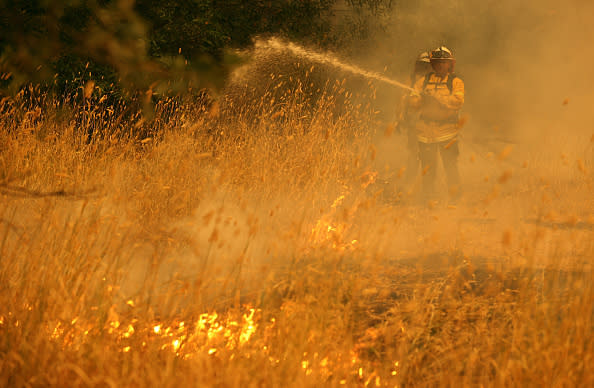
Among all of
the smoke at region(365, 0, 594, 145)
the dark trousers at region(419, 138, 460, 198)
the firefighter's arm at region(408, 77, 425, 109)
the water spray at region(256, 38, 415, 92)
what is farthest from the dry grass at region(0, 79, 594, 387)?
the smoke at region(365, 0, 594, 145)

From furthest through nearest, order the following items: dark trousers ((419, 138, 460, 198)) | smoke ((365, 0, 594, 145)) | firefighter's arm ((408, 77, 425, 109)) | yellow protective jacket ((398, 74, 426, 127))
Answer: smoke ((365, 0, 594, 145)) < dark trousers ((419, 138, 460, 198)) < yellow protective jacket ((398, 74, 426, 127)) < firefighter's arm ((408, 77, 425, 109))

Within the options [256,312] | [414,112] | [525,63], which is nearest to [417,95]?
[414,112]

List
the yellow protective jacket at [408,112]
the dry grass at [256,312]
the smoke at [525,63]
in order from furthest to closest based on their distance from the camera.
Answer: the smoke at [525,63] < the yellow protective jacket at [408,112] < the dry grass at [256,312]

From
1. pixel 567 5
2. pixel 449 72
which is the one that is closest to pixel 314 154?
pixel 449 72

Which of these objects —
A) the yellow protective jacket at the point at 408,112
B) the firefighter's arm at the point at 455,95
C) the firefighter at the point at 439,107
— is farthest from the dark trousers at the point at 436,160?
the firefighter's arm at the point at 455,95

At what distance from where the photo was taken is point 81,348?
2135mm

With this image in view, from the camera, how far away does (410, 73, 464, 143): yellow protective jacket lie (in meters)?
5.60

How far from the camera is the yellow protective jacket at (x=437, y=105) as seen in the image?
18.4ft

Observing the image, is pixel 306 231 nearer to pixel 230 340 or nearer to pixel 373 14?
pixel 230 340

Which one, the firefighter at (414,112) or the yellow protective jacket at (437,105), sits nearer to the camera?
the yellow protective jacket at (437,105)

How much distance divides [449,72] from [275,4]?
7.34 feet

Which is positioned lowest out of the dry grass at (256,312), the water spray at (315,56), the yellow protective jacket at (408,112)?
the dry grass at (256,312)

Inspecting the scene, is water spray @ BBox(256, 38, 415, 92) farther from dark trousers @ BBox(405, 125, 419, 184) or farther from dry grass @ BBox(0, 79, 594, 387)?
dry grass @ BBox(0, 79, 594, 387)

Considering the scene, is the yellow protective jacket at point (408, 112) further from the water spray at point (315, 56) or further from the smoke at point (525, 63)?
the smoke at point (525, 63)
